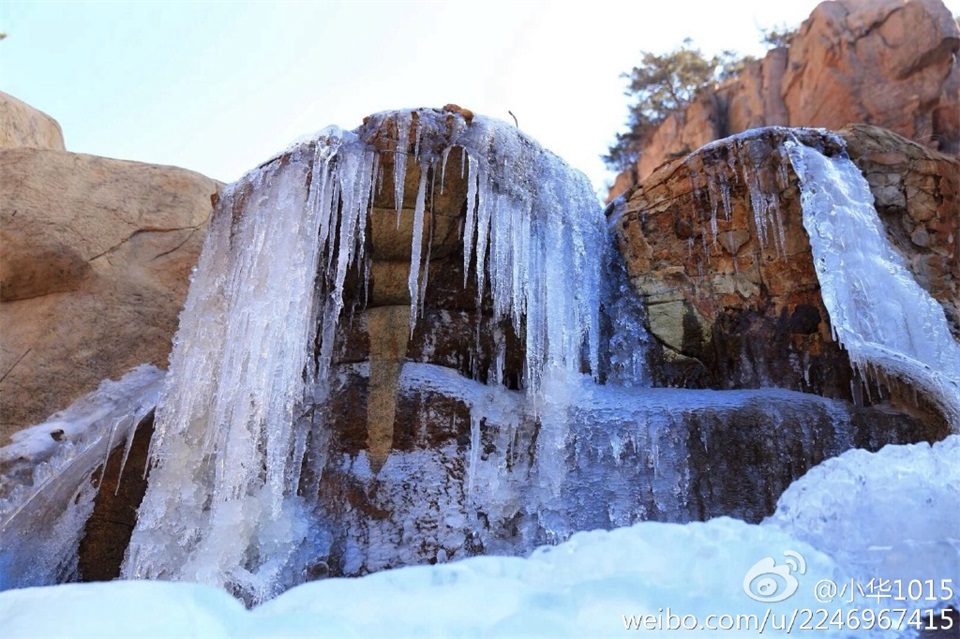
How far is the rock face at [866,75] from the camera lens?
34.6ft

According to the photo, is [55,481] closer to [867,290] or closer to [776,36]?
[867,290]

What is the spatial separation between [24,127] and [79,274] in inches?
145

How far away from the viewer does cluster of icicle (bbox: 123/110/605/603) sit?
4.98 m

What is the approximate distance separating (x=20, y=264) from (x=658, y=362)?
5.17m

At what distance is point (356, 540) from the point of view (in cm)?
486

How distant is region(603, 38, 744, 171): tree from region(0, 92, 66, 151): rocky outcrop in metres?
9.89

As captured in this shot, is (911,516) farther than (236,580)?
No

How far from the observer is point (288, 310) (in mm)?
5309

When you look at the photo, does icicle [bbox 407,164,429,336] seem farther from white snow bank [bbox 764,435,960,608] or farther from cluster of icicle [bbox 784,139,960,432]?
white snow bank [bbox 764,435,960,608]

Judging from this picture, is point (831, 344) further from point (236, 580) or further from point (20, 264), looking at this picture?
point (20, 264)

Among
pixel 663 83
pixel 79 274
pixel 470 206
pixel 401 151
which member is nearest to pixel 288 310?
pixel 401 151

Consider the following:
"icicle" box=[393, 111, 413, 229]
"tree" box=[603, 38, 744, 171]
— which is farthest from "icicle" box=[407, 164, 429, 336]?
"tree" box=[603, 38, 744, 171]

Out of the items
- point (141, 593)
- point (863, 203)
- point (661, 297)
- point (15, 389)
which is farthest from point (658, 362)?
point (15, 389)

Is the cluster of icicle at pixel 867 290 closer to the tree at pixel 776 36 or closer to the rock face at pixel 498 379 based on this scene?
the rock face at pixel 498 379
